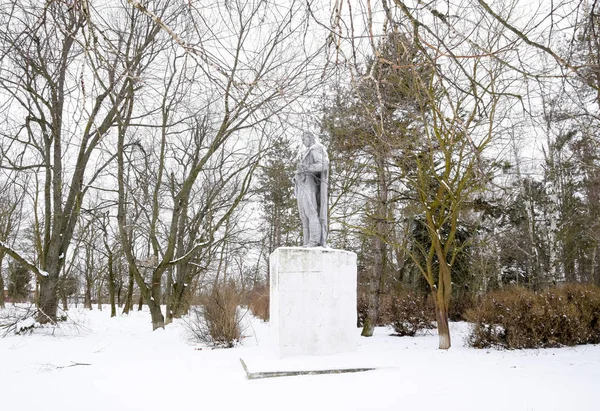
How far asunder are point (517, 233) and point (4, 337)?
20.7 meters

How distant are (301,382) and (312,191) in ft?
10.2

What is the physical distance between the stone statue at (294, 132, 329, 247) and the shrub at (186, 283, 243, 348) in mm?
3752

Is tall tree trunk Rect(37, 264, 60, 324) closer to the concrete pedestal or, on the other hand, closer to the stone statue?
the concrete pedestal

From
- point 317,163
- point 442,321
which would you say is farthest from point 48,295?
point 442,321

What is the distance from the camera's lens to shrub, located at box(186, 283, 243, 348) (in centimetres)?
969

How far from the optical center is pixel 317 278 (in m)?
6.56

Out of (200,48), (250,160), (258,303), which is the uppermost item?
(250,160)

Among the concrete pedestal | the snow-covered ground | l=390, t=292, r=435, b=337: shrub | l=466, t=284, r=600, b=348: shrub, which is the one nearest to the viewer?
the snow-covered ground

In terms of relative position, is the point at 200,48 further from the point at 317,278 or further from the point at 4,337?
the point at 4,337

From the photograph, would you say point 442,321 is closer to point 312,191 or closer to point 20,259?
point 312,191

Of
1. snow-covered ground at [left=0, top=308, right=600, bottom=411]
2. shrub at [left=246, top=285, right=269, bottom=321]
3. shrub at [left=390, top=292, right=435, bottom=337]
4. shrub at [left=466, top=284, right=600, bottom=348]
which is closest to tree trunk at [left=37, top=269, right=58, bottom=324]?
snow-covered ground at [left=0, top=308, right=600, bottom=411]

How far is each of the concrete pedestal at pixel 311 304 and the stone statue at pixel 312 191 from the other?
0.43 m

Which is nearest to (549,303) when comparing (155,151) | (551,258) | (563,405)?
(563,405)

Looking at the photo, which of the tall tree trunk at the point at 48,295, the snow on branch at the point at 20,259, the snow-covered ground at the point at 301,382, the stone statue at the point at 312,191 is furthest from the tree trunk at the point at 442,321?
the snow on branch at the point at 20,259
